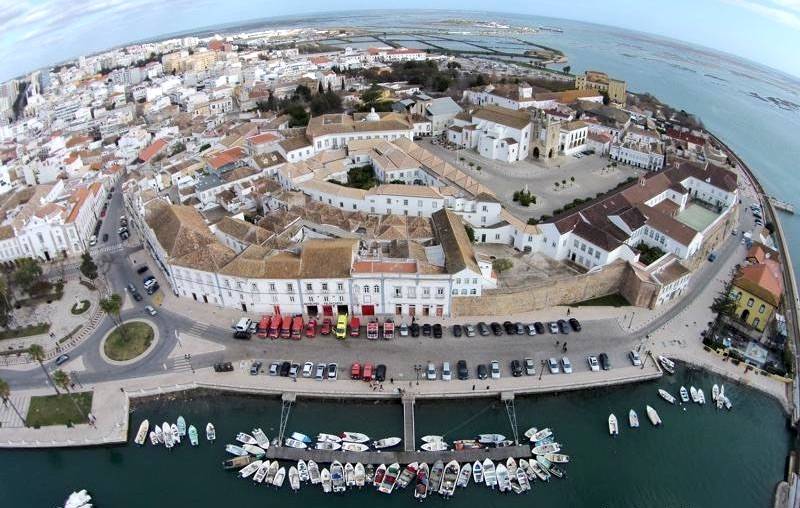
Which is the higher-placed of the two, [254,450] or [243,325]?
[243,325]

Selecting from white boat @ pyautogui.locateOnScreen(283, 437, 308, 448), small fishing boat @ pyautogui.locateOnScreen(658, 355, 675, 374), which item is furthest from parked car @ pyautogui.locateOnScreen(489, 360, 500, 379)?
white boat @ pyautogui.locateOnScreen(283, 437, 308, 448)

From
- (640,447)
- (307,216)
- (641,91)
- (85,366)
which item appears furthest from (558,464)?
(641,91)

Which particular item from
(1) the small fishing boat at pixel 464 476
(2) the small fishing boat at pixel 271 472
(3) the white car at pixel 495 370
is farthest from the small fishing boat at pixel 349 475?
(3) the white car at pixel 495 370

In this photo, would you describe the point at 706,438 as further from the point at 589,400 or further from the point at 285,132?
the point at 285,132

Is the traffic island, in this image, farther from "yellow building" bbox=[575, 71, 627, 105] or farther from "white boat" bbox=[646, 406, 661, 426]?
"yellow building" bbox=[575, 71, 627, 105]

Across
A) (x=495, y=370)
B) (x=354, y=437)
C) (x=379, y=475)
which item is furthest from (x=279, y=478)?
(x=495, y=370)

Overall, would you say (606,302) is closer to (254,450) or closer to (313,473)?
(313,473)
